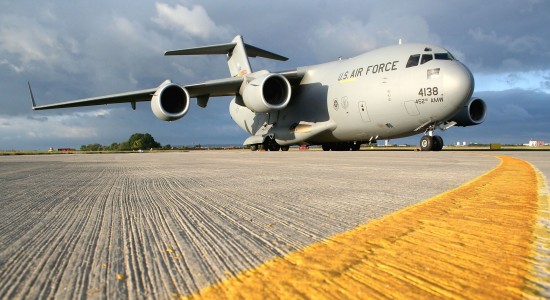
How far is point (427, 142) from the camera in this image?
10875mm

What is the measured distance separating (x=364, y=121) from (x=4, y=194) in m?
10.3

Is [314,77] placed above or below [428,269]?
above

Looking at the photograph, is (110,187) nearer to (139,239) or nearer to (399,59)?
(139,239)

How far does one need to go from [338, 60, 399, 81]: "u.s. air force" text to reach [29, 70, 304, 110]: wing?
7.81 ft

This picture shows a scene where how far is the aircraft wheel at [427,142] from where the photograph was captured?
10.8 meters

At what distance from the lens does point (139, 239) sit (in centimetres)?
123

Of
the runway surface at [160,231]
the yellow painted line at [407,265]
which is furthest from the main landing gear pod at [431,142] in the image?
the yellow painted line at [407,265]

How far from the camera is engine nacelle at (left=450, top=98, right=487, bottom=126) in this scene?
11969mm

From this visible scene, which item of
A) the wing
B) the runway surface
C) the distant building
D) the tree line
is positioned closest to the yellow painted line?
the runway surface

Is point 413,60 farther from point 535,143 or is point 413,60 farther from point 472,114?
point 535,143

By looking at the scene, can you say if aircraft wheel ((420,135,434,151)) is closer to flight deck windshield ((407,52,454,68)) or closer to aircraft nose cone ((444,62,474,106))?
aircraft nose cone ((444,62,474,106))

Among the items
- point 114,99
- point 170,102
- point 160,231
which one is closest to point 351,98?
point 170,102

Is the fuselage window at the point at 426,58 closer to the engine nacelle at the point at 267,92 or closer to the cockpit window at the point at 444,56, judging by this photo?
the cockpit window at the point at 444,56

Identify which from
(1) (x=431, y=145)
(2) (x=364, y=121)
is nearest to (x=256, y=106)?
(2) (x=364, y=121)
